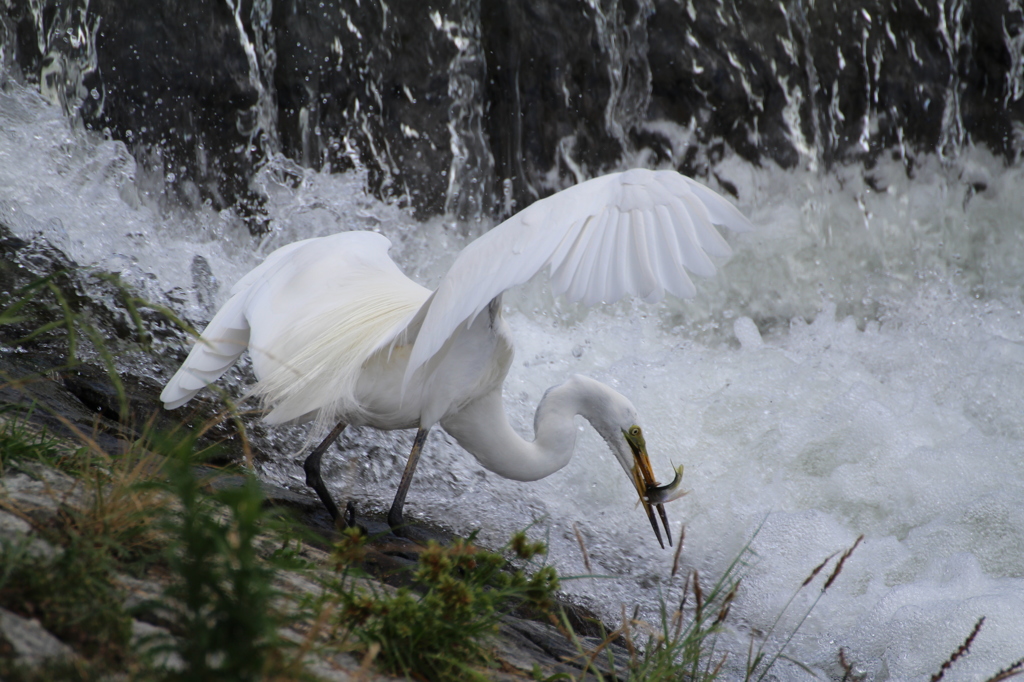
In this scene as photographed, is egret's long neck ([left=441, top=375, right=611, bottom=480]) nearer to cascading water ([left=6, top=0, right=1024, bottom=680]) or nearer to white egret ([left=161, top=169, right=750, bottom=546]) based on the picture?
white egret ([left=161, top=169, right=750, bottom=546])

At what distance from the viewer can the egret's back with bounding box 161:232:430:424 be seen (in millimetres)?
2824

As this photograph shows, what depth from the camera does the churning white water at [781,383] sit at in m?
3.64

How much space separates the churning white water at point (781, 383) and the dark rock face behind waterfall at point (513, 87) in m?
0.28

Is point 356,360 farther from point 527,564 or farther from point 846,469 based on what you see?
point 846,469

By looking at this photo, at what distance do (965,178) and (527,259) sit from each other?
593cm

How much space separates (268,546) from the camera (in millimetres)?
2045

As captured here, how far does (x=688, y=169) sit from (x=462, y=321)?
4.77m

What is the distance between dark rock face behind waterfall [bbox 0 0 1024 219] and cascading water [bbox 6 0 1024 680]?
0.8 inches

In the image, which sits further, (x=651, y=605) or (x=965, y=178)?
(x=965, y=178)

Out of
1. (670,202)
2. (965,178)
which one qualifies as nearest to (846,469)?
(670,202)

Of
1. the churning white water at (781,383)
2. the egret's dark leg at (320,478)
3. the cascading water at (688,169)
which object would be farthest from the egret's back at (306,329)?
the cascading water at (688,169)

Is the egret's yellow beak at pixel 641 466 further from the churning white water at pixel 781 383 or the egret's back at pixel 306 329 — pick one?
the egret's back at pixel 306 329

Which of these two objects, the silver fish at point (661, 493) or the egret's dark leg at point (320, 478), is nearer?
the silver fish at point (661, 493)

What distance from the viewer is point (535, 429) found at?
3293mm
